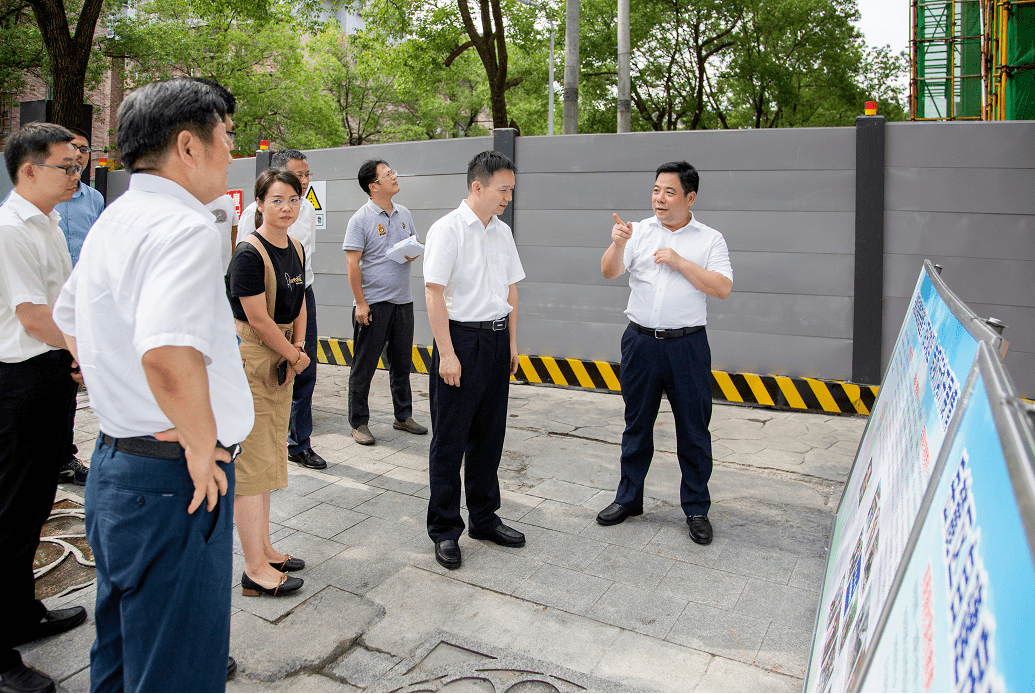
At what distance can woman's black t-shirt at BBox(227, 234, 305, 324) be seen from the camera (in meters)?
3.24

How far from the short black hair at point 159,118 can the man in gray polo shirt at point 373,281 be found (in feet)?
12.1

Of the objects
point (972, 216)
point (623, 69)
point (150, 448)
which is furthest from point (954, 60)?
point (150, 448)

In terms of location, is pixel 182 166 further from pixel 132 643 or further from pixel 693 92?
pixel 693 92

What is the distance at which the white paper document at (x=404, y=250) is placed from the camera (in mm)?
5352

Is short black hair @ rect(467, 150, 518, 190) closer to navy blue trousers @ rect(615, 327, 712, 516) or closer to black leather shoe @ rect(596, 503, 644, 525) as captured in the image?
navy blue trousers @ rect(615, 327, 712, 516)

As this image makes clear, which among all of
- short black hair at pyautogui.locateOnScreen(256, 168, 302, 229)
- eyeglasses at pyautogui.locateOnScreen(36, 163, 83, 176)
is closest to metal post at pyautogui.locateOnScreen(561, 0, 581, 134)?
short black hair at pyautogui.locateOnScreen(256, 168, 302, 229)

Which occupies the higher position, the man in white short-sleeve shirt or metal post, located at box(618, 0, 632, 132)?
metal post, located at box(618, 0, 632, 132)

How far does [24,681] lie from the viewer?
2.50 m

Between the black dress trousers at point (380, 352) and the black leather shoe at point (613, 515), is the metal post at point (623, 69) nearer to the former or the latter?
the black dress trousers at point (380, 352)

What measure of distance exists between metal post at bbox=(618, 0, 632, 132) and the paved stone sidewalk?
8686 mm

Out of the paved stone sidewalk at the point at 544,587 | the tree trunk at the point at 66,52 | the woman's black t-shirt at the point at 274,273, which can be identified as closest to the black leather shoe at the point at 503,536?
the paved stone sidewalk at the point at 544,587

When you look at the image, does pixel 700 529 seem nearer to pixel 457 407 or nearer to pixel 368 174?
pixel 457 407

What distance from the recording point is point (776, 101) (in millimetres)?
22406

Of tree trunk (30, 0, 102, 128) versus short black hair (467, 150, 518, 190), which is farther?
tree trunk (30, 0, 102, 128)
